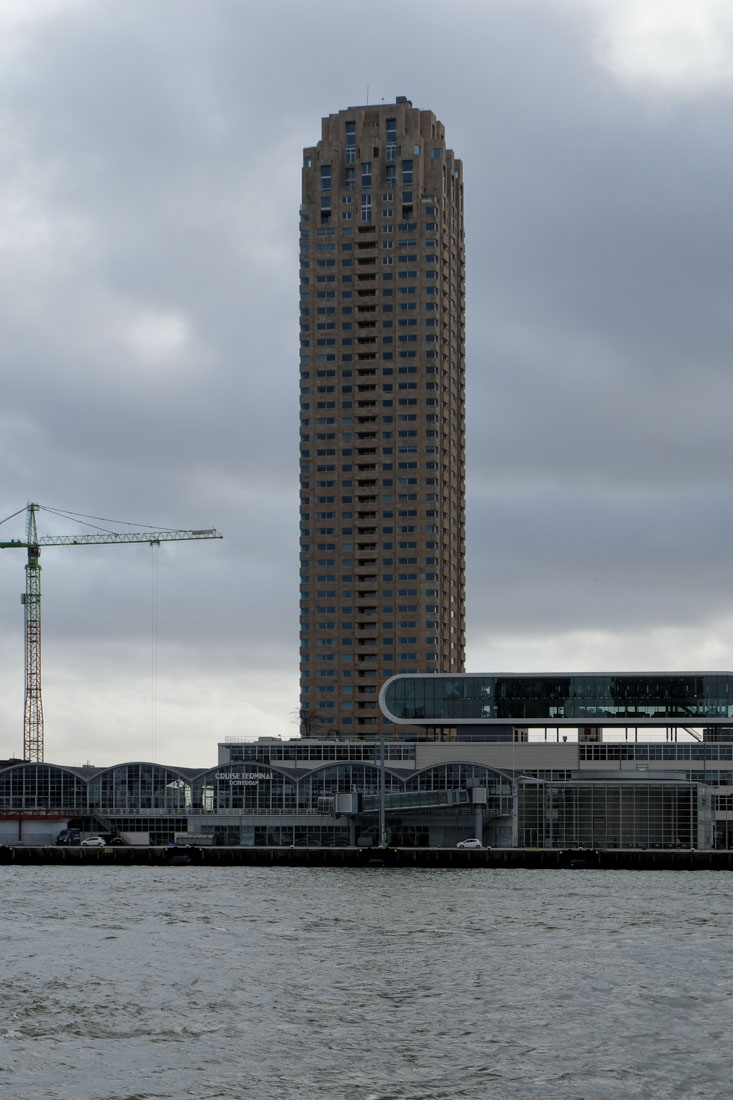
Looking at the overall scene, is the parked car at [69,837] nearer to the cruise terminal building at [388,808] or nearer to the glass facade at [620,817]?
the cruise terminal building at [388,808]

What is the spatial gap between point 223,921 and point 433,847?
81823mm

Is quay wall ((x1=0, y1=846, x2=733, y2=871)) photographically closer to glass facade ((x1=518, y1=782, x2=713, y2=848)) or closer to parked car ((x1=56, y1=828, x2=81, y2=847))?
glass facade ((x1=518, y1=782, x2=713, y2=848))

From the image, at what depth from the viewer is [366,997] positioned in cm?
7081

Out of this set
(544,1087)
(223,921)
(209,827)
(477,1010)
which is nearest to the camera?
(544,1087)

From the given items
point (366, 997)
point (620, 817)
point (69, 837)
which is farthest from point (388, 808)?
point (366, 997)

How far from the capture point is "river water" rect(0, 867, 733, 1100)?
178ft

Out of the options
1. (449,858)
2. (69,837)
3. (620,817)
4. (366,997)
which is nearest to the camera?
(366,997)

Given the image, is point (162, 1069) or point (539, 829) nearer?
point (162, 1069)

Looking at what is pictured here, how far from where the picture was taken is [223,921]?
104m

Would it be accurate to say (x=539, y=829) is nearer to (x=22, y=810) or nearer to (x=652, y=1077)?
(x=22, y=810)

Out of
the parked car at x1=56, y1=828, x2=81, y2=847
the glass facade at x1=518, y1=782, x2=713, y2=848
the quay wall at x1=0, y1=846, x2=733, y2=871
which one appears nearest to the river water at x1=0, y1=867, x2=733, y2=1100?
the quay wall at x1=0, y1=846, x2=733, y2=871

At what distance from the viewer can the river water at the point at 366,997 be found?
54.2 metres

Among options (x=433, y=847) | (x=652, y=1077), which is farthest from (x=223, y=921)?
(x=433, y=847)

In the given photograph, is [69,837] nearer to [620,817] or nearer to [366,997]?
[620,817]
